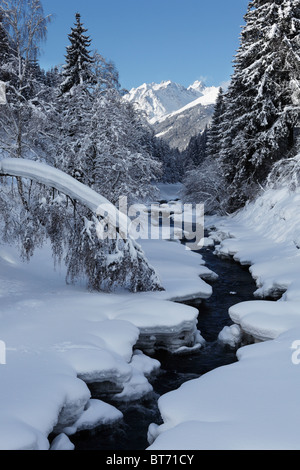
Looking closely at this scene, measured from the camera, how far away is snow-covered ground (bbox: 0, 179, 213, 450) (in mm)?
4289

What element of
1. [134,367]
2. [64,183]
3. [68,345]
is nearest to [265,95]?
[64,183]

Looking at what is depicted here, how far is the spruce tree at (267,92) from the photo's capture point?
18828mm

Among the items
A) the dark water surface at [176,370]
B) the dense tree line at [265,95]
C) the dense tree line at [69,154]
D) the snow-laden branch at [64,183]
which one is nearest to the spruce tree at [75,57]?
the dense tree line at [69,154]

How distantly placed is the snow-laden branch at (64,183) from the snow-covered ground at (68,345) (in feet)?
6.53

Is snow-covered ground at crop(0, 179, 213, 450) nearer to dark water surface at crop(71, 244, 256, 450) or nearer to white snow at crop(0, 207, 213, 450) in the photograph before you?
white snow at crop(0, 207, 213, 450)

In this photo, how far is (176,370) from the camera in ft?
22.4

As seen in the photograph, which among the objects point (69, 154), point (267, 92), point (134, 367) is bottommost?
point (134, 367)

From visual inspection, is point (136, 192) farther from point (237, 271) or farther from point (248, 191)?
point (248, 191)

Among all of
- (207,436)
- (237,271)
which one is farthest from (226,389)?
(237,271)

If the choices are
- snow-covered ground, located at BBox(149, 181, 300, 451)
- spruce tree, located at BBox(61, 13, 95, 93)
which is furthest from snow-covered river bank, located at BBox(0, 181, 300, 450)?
spruce tree, located at BBox(61, 13, 95, 93)

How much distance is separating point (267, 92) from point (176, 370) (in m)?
19.3

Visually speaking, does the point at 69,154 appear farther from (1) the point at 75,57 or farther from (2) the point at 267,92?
(2) the point at 267,92

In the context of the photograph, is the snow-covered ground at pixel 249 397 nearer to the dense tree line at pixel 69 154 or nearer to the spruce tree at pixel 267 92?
the dense tree line at pixel 69 154

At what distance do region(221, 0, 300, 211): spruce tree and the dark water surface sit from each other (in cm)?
1105
